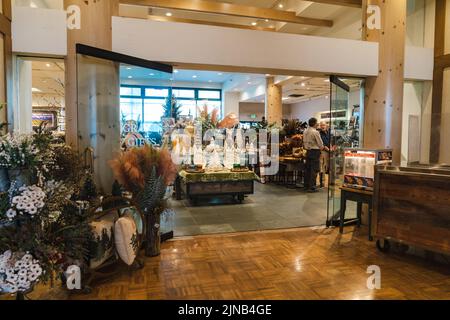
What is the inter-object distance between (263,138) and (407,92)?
4092 mm

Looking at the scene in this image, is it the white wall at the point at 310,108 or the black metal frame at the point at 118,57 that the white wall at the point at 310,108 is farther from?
the black metal frame at the point at 118,57

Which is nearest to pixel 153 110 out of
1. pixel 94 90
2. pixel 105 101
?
pixel 105 101

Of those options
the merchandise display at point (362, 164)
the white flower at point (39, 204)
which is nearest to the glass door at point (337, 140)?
the merchandise display at point (362, 164)

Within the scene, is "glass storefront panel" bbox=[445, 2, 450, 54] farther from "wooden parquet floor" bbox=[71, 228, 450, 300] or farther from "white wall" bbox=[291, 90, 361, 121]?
"white wall" bbox=[291, 90, 361, 121]

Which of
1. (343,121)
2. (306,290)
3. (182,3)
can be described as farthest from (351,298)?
(182,3)

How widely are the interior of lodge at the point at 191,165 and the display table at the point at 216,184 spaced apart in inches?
1.0

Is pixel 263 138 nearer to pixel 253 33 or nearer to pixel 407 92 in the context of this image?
pixel 407 92

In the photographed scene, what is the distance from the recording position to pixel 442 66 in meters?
4.76

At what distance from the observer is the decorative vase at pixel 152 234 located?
3227 mm

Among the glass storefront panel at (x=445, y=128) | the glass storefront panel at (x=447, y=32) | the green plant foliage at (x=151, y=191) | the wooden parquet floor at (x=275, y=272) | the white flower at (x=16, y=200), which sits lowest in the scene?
the wooden parquet floor at (x=275, y=272)

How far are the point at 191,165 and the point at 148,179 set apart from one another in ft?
9.02

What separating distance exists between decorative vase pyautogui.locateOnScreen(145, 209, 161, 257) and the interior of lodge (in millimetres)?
11

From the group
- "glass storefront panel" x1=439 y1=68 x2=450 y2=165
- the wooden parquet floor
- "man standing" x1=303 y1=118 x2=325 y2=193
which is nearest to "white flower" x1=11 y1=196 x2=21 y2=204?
the wooden parquet floor

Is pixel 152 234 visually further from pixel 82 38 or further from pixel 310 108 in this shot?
pixel 310 108
